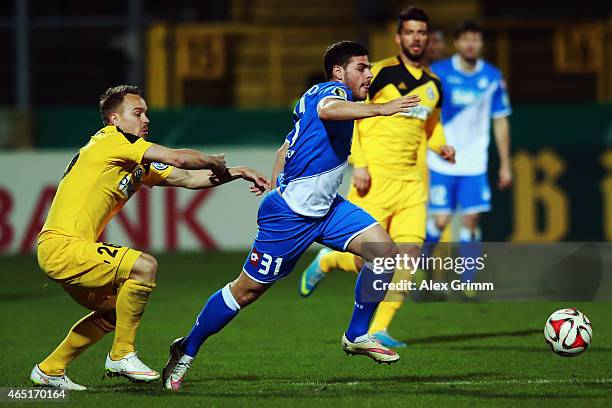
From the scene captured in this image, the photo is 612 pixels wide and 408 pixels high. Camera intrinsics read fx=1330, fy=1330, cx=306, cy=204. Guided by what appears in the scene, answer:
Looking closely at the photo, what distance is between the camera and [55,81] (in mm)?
23625

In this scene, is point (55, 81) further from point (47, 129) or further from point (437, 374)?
point (437, 374)

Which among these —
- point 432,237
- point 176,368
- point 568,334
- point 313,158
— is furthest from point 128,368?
point 432,237

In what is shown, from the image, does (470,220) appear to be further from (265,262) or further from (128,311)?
(128,311)

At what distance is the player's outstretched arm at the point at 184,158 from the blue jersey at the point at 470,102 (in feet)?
15.3

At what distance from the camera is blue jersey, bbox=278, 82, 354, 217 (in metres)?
7.41

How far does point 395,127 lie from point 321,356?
5.60ft

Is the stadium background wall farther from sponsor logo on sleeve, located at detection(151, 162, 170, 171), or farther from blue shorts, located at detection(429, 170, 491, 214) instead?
sponsor logo on sleeve, located at detection(151, 162, 170, 171)

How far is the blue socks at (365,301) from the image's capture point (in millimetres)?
7781

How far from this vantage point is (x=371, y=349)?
7621mm

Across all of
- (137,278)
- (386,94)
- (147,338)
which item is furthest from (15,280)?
(137,278)

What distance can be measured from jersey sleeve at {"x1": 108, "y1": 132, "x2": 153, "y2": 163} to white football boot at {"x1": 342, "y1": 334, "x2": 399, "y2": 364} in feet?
5.49

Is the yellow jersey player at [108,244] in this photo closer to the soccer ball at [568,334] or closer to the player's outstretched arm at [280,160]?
the player's outstretched arm at [280,160]

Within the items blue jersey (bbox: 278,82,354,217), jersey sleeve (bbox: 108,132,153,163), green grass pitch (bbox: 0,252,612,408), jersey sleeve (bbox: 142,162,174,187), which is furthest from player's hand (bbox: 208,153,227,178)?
green grass pitch (bbox: 0,252,612,408)

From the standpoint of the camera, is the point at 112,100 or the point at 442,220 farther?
the point at 442,220
